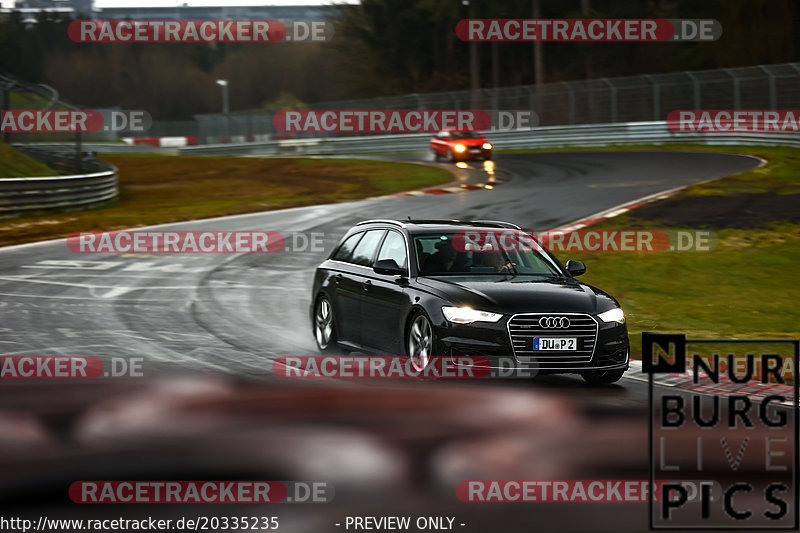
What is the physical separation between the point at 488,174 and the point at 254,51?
281 feet

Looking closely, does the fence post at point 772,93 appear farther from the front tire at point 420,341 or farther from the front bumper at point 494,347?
the front tire at point 420,341

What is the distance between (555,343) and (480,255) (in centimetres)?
151

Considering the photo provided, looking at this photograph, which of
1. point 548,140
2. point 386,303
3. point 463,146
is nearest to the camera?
point 386,303

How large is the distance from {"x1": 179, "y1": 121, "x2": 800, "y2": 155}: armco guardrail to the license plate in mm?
29462

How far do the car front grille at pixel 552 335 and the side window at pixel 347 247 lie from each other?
9.31 ft

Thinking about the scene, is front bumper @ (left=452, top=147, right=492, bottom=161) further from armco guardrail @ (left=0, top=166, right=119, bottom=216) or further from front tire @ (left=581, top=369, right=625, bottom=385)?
front tire @ (left=581, top=369, right=625, bottom=385)

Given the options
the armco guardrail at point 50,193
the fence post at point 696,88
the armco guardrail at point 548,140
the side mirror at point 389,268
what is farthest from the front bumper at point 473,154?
the side mirror at point 389,268

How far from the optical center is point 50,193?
29.1 metres

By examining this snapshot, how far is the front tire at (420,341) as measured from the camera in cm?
952

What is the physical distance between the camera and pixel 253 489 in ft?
20.0

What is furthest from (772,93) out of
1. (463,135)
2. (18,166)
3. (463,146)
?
Answer: (18,166)

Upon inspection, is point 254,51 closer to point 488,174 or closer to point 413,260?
point 488,174

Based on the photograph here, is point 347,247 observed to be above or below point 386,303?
above

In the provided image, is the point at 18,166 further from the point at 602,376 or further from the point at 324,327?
the point at 602,376
